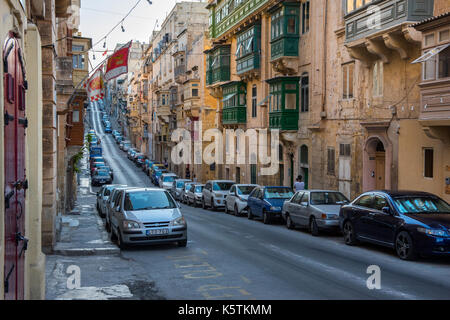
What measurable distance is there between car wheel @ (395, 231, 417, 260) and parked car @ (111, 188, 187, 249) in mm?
5409

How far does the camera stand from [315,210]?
19.0m

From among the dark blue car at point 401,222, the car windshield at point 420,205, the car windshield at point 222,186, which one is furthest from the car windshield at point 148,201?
the car windshield at point 222,186

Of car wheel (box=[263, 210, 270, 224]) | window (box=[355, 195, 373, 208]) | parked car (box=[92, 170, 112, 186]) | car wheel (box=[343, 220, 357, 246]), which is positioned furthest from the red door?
parked car (box=[92, 170, 112, 186])

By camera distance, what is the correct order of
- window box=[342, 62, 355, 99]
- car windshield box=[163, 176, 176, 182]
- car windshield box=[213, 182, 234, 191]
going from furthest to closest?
car windshield box=[163, 176, 176, 182], car windshield box=[213, 182, 234, 191], window box=[342, 62, 355, 99]

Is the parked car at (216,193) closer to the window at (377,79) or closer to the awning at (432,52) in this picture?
the window at (377,79)

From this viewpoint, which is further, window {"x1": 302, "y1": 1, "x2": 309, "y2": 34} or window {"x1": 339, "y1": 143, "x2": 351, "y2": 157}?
window {"x1": 302, "y1": 1, "x2": 309, "y2": 34}

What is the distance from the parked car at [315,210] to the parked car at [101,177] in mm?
37395

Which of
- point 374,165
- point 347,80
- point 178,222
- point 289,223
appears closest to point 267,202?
point 289,223

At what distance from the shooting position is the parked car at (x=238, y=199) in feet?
91.6

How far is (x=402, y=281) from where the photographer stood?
10.6 metres

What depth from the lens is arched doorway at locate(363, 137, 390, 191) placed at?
76.9 feet

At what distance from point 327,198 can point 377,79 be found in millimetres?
6175

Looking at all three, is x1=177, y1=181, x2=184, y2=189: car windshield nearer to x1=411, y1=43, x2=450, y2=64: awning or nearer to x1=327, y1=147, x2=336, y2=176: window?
x1=327, y1=147, x2=336, y2=176: window

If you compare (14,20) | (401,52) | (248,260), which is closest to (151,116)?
(401,52)
